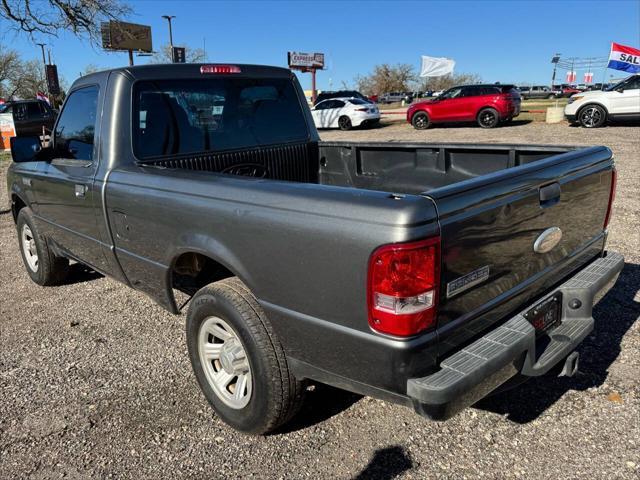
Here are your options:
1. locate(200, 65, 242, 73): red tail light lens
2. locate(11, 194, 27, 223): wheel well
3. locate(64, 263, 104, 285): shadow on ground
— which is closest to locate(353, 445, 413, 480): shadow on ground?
locate(200, 65, 242, 73): red tail light lens

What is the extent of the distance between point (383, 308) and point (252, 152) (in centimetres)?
227

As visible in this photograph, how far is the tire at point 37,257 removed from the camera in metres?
4.75

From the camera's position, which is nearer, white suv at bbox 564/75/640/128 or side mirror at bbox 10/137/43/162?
side mirror at bbox 10/137/43/162

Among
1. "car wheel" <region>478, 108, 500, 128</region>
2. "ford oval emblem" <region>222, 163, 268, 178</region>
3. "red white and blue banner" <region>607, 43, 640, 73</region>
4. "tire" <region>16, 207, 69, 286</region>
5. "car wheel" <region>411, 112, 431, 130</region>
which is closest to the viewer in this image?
"ford oval emblem" <region>222, 163, 268, 178</region>

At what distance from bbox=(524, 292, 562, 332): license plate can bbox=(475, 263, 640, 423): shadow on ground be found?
0.59 metres

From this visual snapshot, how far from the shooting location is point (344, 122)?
2362 centimetres

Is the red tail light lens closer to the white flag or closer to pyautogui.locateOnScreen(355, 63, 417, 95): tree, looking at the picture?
the white flag

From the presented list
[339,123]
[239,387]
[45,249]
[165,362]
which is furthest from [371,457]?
[339,123]

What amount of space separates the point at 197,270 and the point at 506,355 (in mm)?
1811

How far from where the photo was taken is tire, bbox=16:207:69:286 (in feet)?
15.6

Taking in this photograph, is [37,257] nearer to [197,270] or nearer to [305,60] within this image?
[197,270]

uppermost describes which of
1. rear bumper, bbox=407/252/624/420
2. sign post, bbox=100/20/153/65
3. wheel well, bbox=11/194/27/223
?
sign post, bbox=100/20/153/65

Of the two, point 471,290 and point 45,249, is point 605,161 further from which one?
point 45,249

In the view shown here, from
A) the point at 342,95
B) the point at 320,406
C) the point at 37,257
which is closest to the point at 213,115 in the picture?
the point at 320,406
